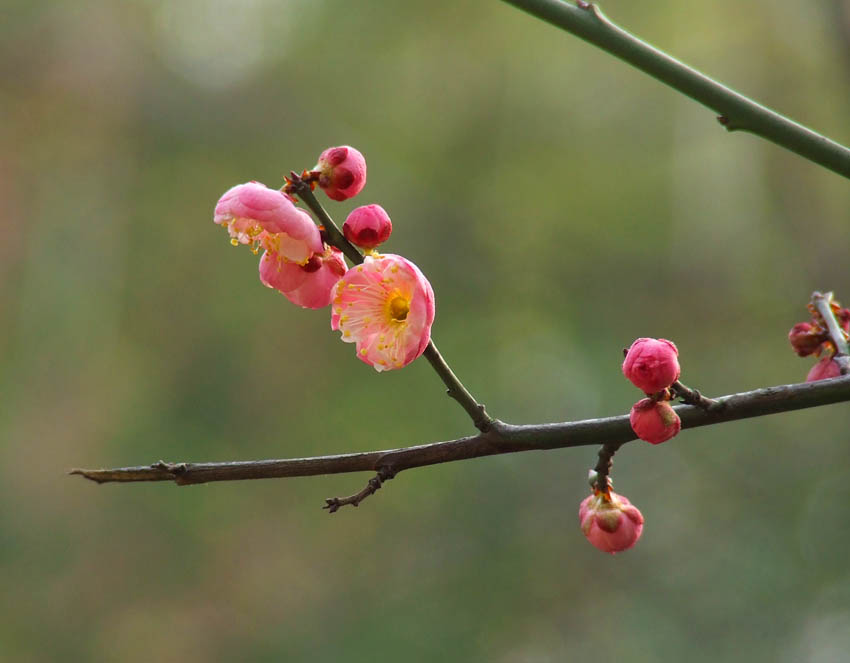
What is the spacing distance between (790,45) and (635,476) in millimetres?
2688

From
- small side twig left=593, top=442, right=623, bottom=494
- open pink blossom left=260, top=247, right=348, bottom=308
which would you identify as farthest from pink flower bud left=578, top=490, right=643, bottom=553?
open pink blossom left=260, top=247, right=348, bottom=308

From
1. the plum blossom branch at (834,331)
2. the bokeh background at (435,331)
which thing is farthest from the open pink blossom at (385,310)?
the bokeh background at (435,331)

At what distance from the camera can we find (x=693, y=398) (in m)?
0.70

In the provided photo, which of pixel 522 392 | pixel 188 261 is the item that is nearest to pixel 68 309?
pixel 188 261

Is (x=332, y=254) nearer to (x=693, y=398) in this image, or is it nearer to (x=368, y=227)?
(x=368, y=227)

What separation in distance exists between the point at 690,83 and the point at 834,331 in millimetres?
331

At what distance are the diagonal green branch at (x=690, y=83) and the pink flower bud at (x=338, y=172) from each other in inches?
8.0

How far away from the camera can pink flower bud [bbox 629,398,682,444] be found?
665mm

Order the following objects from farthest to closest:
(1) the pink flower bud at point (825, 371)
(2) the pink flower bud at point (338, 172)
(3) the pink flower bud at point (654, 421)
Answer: (1) the pink flower bud at point (825, 371) → (2) the pink flower bud at point (338, 172) → (3) the pink flower bud at point (654, 421)

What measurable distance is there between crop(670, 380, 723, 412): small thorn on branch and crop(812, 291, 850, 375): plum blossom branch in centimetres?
19

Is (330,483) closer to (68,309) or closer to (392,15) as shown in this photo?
(68,309)

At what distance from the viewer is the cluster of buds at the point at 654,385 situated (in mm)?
667

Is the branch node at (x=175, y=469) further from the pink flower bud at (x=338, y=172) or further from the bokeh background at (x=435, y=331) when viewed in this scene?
the bokeh background at (x=435, y=331)

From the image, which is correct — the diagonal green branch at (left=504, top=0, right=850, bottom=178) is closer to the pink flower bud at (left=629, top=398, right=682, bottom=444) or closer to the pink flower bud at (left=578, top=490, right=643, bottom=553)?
the pink flower bud at (left=629, top=398, right=682, bottom=444)
